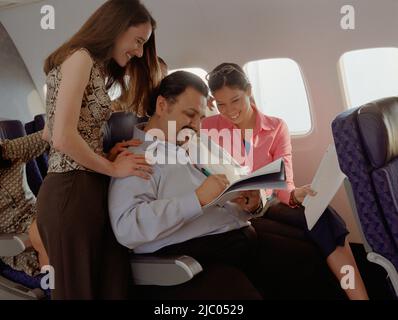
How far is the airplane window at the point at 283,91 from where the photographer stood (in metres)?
3.69

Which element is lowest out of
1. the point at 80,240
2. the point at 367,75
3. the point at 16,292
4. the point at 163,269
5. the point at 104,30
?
the point at 16,292

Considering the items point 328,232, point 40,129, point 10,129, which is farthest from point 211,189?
point 40,129

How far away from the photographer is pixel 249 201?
1.93m

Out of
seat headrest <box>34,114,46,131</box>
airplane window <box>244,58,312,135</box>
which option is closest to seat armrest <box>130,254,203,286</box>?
seat headrest <box>34,114,46,131</box>

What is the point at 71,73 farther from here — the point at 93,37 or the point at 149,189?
the point at 149,189

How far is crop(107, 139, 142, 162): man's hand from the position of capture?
185cm

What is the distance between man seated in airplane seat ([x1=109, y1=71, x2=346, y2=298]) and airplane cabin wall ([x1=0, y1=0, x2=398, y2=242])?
148 cm

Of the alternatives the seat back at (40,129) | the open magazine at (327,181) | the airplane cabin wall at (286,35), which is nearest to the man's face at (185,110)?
the open magazine at (327,181)

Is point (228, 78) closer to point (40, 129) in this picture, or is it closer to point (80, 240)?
point (40, 129)

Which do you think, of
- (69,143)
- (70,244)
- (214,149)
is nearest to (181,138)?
(214,149)

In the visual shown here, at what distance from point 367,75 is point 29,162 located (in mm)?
2483

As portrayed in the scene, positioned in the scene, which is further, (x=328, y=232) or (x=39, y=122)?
(x=39, y=122)

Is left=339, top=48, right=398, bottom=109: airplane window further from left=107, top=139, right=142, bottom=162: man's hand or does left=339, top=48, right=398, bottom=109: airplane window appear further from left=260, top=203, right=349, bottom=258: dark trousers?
left=107, top=139, right=142, bottom=162: man's hand
